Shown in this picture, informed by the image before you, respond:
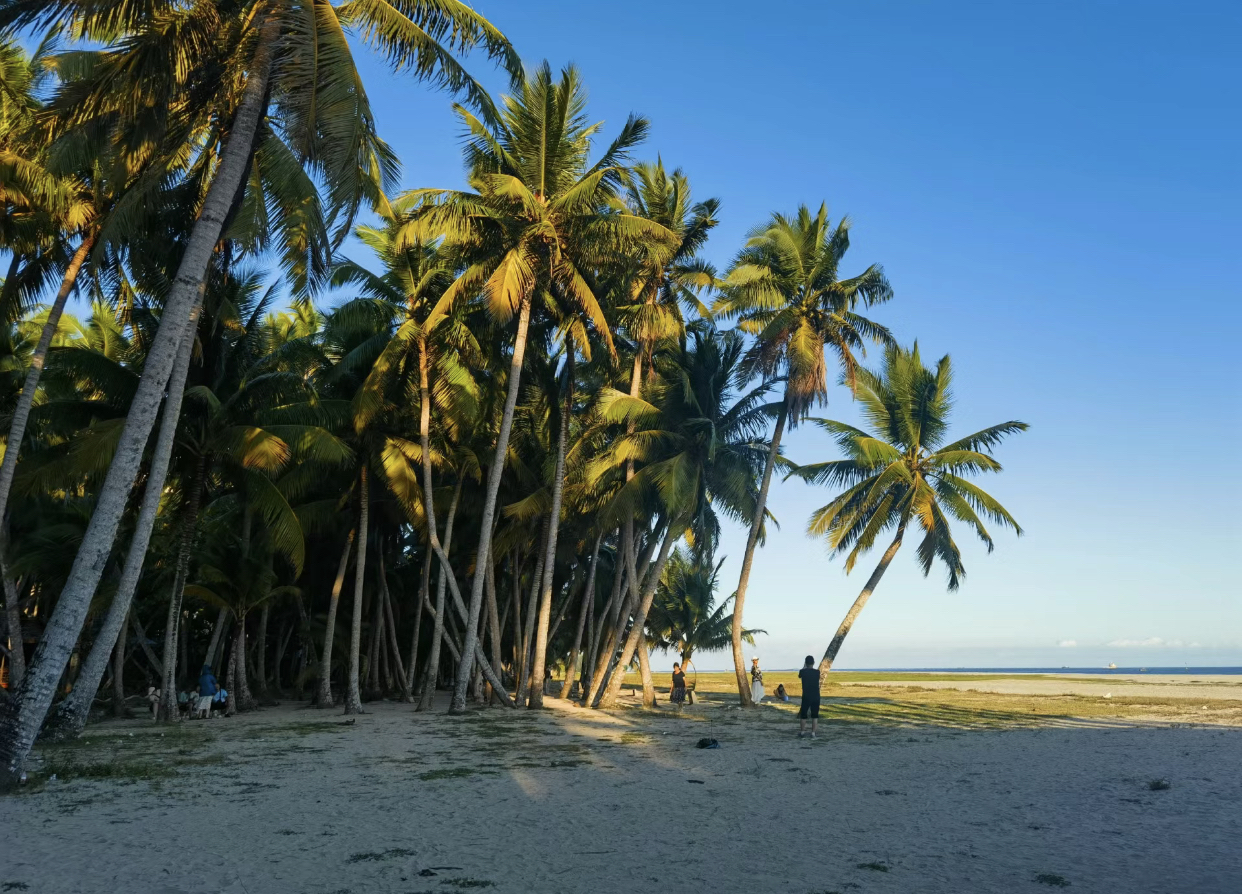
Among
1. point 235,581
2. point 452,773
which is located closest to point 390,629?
point 235,581

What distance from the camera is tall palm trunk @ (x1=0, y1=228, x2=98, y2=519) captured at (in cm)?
1626

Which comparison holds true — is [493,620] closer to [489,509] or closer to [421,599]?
[421,599]

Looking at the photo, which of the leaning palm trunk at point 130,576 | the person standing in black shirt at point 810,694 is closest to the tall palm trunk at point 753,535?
the person standing in black shirt at point 810,694

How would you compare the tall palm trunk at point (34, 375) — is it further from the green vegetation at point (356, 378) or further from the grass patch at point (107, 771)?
the grass patch at point (107, 771)

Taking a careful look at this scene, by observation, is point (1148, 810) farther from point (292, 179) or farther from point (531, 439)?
point (531, 439)

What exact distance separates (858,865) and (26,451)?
24901 mm

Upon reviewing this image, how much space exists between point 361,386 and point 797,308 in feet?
42.7

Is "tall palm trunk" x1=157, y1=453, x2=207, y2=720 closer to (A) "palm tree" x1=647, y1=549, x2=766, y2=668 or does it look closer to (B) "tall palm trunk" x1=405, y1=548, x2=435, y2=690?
(B) "tall palm trunk" x1=405, y1=548, x2=435, y2=690

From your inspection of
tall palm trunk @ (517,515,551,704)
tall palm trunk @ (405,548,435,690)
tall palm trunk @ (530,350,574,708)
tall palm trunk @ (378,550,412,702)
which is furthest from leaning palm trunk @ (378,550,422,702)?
tall palm trunk @ (530,350,574,708)

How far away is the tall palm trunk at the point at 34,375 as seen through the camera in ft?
53.3

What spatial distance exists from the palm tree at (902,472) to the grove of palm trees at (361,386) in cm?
11

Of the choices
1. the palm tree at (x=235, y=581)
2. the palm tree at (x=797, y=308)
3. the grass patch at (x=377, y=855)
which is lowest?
the grass patch at (x=377, y=855)

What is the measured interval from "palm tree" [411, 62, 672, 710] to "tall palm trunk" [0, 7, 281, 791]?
339 inches

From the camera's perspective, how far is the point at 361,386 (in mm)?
24516
